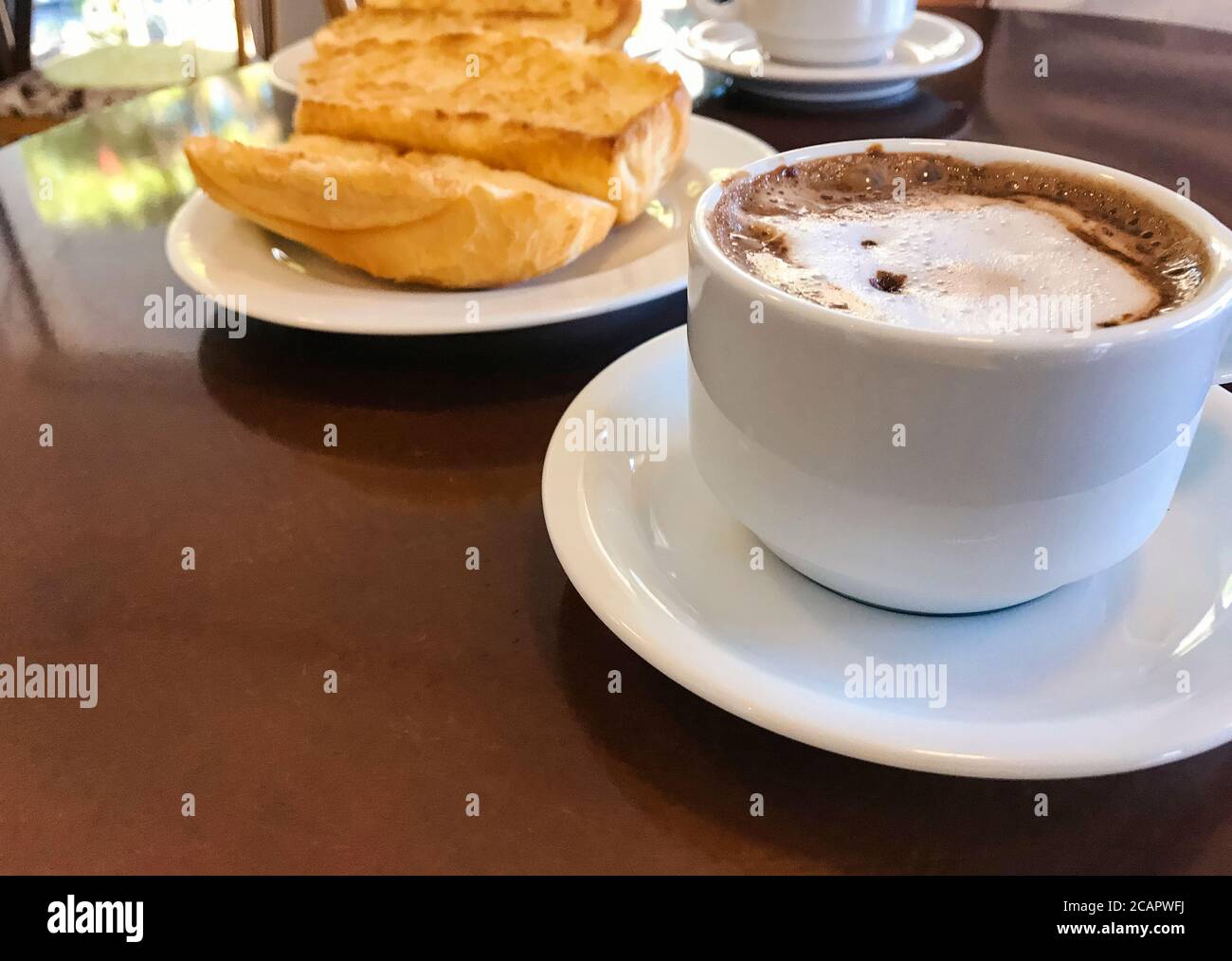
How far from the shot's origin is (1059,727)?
394 mm

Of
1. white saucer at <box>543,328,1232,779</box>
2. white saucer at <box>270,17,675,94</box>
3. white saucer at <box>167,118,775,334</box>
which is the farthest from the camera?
white saucer at <box>270,17,675,94</box>

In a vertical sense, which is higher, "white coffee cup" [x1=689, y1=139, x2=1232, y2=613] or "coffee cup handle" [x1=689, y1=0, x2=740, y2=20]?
"coffee cup handle" [x1=689, y1=0, x2=740, y2=20]

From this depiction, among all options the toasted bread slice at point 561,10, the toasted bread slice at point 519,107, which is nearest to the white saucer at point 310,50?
the toasted bread slice at point 561,10

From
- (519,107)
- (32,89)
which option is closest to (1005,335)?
(519,107)

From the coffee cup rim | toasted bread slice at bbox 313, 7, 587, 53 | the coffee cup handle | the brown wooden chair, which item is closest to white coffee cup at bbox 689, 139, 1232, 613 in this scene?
the coffee cup rim

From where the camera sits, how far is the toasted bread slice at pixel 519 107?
36.3 inches

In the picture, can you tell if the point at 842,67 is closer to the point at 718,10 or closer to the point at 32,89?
the point at 718,10

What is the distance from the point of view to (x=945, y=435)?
417 millimetres

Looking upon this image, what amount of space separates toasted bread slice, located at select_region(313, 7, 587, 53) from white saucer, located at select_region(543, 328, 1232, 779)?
2.64 feet

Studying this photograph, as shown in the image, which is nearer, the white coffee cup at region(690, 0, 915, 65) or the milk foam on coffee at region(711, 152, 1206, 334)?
the milk foam on coffee at region(711, 152, 1206, 334)

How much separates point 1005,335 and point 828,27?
1.03 meters

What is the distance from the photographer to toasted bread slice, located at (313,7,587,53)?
1203 millimetres

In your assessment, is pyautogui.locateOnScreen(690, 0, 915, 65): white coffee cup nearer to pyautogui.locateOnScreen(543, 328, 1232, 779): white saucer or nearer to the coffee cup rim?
the coffee cup rim

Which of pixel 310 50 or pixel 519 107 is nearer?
pixel 519 107
